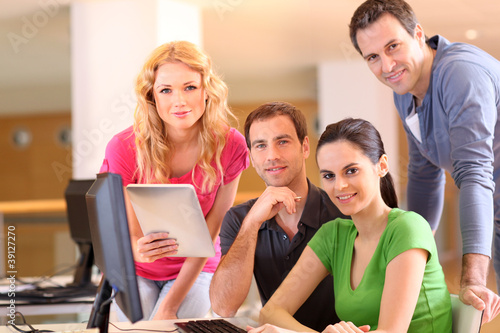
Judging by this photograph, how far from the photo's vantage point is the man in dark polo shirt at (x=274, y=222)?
168 cm

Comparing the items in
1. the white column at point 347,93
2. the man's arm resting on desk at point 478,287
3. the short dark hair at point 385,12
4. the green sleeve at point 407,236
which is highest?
the white column at point 347,93

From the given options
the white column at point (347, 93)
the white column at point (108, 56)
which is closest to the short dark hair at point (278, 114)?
the white column at point (108, 56)

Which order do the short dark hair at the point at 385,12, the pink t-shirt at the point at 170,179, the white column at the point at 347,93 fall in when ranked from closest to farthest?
the short dark hair at the point at 385,12
the pink t-shirt at the point at 170,179
the white column at the point at 347,93

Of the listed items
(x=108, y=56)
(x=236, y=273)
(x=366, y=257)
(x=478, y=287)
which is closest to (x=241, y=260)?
(x=236, y=273)

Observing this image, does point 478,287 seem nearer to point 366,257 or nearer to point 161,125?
point 366,257

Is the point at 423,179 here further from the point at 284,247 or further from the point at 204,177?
the point at 204,177

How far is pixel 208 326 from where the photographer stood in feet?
4.62

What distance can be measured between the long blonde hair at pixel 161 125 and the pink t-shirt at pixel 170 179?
0.10 feet

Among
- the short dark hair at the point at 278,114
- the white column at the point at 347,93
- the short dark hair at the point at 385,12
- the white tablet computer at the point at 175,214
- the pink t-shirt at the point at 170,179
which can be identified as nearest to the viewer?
the white tablet computer at the point at 175,214

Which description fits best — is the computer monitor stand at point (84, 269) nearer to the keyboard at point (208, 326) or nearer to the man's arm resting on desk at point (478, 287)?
the keyboard at point (208, 326)

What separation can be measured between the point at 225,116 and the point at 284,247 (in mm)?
490

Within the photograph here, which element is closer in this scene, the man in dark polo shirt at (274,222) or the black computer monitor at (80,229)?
the man in dark polo shirt at (274,222)

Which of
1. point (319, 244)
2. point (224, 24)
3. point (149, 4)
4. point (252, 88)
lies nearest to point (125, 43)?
point (149, 4)

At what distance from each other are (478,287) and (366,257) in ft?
0.85
